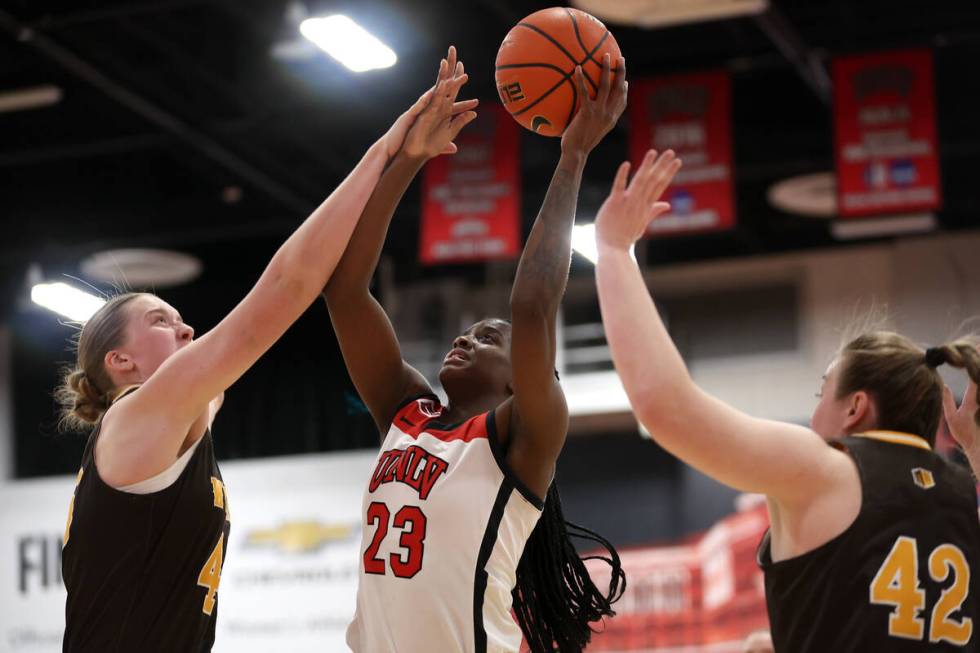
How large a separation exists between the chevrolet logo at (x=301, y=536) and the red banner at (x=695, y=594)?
2654mm

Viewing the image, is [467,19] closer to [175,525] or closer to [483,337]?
[483,337]

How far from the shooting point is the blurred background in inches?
417

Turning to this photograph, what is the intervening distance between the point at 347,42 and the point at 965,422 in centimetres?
598

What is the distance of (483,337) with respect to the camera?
411 centimetres

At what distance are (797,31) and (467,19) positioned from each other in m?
2.67

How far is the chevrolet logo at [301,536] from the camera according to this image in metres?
13.7

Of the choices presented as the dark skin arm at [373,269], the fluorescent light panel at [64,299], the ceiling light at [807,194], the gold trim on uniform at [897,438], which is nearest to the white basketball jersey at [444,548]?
the dark skin arm at [373,269]

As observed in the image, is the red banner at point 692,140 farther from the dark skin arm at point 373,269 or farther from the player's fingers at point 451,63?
the player's fingers at point 451,63

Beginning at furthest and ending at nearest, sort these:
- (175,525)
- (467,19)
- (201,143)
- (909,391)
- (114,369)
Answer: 1. (201,143)
2. (467,19)
3. (114,369)
4. (175,525)
5. (909,391)

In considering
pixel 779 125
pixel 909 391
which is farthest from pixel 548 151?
pixel 909 391

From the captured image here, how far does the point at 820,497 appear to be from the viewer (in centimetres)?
281

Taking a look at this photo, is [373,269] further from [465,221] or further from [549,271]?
[465,221]

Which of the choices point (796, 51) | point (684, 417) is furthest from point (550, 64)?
point (796, 51)

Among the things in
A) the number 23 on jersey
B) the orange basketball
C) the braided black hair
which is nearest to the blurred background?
the orange basketball
